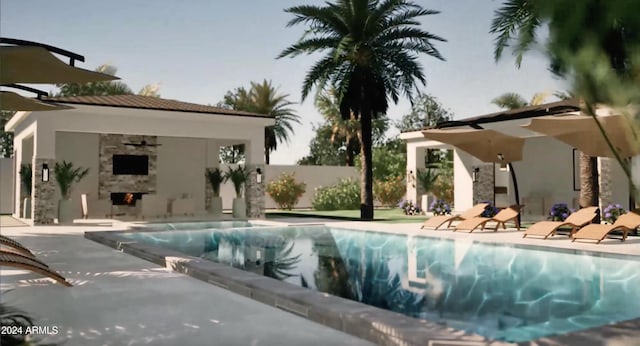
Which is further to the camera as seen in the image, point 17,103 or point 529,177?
point 529,177

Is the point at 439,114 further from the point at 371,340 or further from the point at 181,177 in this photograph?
the point at 371,340

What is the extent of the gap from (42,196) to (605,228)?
1659 cm

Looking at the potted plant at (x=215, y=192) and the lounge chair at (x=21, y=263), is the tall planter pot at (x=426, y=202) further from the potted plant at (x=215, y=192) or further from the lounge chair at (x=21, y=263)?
the lounge chair at (x=21, y=263)

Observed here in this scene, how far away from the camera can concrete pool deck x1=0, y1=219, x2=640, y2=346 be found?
16.0ft

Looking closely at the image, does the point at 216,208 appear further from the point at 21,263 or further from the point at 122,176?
the point at 21,263

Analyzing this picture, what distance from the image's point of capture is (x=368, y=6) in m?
21.3

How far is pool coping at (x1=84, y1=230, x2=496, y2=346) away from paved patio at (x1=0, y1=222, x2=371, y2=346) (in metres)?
0.11

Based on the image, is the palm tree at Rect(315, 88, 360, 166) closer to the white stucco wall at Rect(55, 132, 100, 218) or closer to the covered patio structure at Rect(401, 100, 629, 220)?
the covered patio structure at Rect(401, 100, 629, 220)

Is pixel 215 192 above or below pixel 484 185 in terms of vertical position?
below

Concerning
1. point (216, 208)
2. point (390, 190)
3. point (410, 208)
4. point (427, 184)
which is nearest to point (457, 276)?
point (216, 208)

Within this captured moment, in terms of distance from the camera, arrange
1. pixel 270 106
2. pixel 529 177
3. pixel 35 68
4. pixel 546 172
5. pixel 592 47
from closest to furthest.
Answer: pixel 592 47 → pixel 35 68 → pixel 546 172 → pixel 529 177 → pixel 270 106

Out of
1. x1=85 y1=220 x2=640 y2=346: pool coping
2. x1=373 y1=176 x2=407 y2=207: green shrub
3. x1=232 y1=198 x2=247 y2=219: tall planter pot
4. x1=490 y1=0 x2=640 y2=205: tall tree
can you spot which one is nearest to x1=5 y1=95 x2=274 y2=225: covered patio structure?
x1=232 y1=198 x2=247 y2=219: tall planter pot

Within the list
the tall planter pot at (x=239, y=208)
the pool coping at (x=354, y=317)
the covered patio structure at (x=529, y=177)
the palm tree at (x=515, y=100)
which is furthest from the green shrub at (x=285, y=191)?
the pool coping at (x=354, y=317)

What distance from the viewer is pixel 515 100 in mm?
39875
